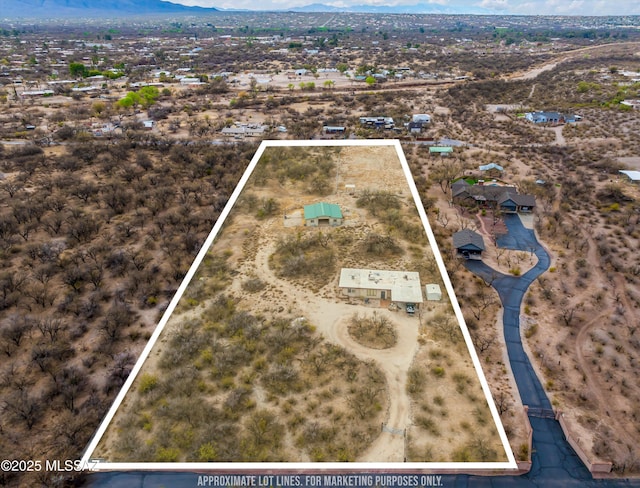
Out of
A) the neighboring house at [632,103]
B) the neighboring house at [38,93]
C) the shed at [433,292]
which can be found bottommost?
the neighboring house at [38,93]

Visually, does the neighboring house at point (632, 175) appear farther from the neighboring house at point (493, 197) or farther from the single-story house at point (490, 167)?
the neighboring house at point (493, 197)

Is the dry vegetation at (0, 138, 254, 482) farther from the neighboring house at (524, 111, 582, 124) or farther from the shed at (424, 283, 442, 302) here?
the neighboring house at (524, 111, 582, 124)

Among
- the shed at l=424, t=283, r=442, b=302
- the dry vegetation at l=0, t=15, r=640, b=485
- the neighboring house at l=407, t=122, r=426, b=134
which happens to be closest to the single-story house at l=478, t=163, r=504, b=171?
the dry vegetation at l=0, t=15, r=640, b=485

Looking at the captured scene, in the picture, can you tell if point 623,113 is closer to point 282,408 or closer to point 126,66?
point 282,408

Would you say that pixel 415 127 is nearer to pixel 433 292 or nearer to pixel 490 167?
pixel 490 167

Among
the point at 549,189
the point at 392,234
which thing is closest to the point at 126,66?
the point at 549,189

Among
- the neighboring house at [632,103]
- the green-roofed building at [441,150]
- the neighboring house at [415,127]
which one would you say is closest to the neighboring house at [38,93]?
the neighboring house at [415,127]
